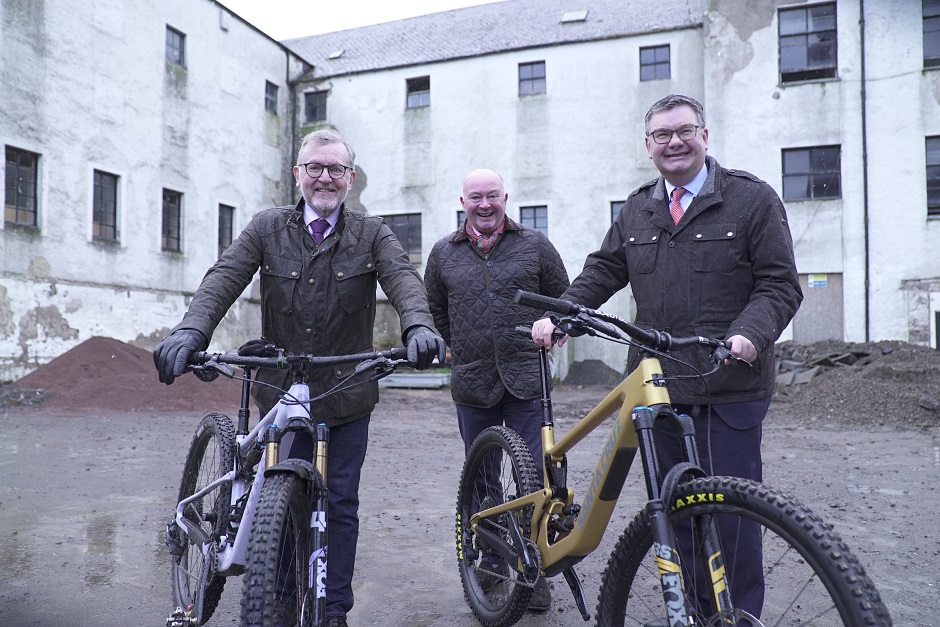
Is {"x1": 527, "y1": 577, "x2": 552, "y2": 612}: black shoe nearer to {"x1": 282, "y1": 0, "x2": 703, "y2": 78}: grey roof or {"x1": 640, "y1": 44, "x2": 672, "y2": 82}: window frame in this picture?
{"x1": 640, "y1": 44, "x2": 672, "y2": 82}: window frame

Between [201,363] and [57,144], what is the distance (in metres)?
16.2

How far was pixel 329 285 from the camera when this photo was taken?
3211 mm

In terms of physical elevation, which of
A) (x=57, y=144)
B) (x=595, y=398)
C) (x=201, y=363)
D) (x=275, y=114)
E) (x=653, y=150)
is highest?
(x=275, y=114)

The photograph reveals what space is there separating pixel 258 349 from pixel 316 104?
23112mm

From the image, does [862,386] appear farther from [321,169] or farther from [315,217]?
[321,169]

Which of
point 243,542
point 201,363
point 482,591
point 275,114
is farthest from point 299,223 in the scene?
point 275,114

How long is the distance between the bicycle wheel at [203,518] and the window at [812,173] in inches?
720

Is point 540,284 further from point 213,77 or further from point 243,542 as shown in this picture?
point 213,77

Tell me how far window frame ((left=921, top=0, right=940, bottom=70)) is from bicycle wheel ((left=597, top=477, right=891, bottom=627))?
19735 mm

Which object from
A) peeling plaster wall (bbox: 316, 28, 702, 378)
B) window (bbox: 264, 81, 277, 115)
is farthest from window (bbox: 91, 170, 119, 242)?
peeling plaster wall (bbox: 316, 28, 702, 378)

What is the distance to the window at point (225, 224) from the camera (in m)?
21.6

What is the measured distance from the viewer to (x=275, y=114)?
78.2ft

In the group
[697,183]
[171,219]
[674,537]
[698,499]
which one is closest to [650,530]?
[674,537]

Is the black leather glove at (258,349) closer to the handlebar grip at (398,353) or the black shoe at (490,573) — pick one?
the handlebar grip at (398,353)
